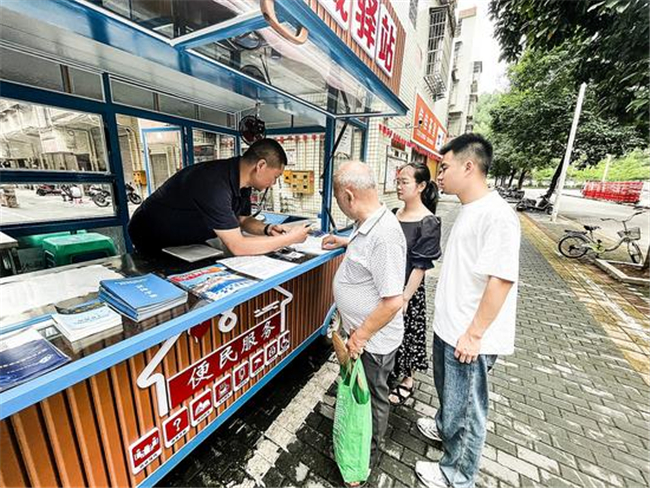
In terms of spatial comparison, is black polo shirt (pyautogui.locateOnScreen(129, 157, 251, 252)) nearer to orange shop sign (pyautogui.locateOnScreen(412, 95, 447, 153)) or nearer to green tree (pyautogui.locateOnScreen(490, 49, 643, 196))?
orange shop sign (pyautogui.locateOnScreen(412, 95, 447, 153))

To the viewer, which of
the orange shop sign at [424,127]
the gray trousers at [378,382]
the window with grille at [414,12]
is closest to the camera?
the gray trousers at [378,382]

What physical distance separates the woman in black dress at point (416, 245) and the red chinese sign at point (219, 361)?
3.41 feet

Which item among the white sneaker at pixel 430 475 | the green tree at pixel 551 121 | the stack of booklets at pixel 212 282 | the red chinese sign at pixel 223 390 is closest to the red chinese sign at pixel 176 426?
the red chinese sign at pixel 223 390

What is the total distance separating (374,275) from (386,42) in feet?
10.1

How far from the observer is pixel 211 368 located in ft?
5.39

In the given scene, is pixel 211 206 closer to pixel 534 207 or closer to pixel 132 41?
pixel 132 41

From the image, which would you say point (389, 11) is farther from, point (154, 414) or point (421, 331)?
point (154, 414)

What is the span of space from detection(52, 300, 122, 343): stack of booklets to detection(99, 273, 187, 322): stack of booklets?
0.05 metres

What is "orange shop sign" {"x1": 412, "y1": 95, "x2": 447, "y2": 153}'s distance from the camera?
28.1 feet

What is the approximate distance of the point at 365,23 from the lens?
2.64m

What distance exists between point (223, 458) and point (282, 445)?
0.38 m

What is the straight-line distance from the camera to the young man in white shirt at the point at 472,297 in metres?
Result: 1.25

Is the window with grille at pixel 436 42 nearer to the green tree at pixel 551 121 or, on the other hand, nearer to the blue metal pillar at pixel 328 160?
the green tree at pixel 551 121

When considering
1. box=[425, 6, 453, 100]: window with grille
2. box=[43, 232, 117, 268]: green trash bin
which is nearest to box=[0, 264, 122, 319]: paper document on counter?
box=[43, 232, 117, 268]: green trash bin
